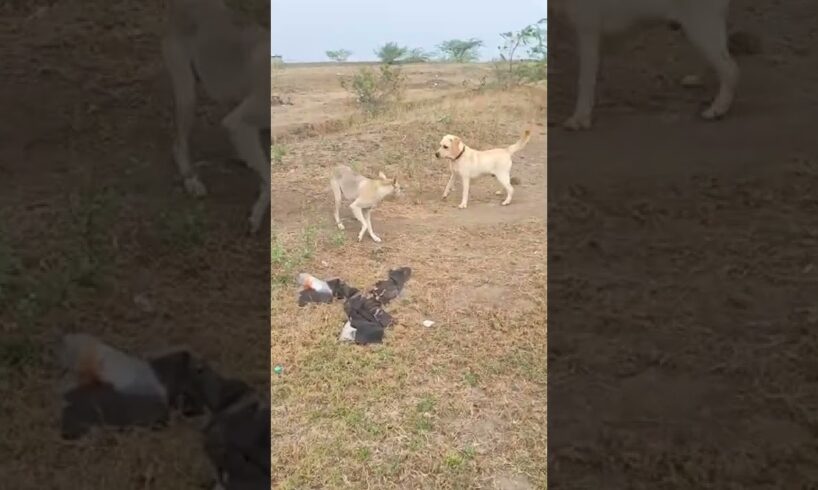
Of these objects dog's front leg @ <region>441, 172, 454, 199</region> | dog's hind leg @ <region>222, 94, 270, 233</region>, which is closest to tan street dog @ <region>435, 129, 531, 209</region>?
dog's front leg @ <region>441, 172, 454, 199</region>

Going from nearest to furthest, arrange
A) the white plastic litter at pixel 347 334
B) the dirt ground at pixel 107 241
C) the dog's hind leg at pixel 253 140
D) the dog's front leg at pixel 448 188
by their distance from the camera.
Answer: the dirt ground at pixel 107 241, the white plastic litter at pixel 347 334, the dog's hind leg at pixel 253 140, the dog's front leg at pixel 448 188

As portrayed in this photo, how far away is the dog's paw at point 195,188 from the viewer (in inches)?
109

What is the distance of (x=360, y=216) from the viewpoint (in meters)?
2.80
